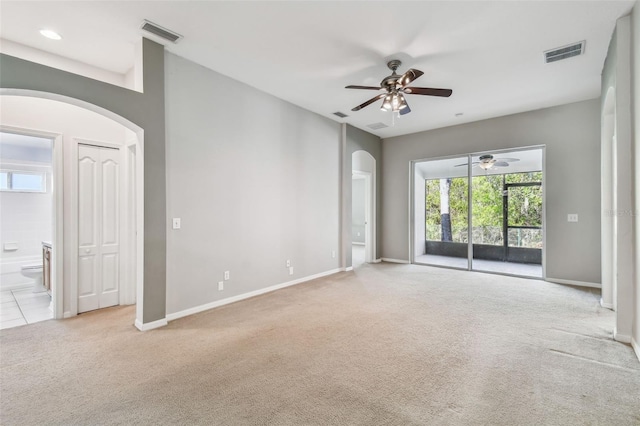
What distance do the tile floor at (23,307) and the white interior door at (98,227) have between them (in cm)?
51

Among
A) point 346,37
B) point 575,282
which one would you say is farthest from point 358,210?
point 346,37

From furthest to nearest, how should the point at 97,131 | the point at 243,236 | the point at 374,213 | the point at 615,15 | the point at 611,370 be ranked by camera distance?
the point at 374,213
the point at 243,236
the point at 97,131
the point at 615,15
the point at 611,370

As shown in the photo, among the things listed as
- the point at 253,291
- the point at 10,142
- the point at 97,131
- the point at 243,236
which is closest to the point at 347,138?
the point at 243,236

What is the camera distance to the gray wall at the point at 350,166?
605cm

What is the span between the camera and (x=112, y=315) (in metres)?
3.51

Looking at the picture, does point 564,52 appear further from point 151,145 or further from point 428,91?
point 151,145

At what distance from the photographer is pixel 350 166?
625 centimetres

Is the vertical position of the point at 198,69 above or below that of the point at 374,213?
above

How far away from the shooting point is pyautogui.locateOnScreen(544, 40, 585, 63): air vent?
10.6ft

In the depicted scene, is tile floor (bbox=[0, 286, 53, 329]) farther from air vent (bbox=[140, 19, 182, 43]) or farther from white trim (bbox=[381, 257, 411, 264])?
white trim (bbox=[381, 257, 411, 264])

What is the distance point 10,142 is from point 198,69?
4.59 m

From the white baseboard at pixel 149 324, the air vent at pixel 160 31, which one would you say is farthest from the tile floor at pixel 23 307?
the air vent at pixel 160 31

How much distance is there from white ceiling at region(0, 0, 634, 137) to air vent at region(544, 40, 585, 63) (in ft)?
0.28

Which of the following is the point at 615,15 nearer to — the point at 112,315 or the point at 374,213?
the point at 374,213
